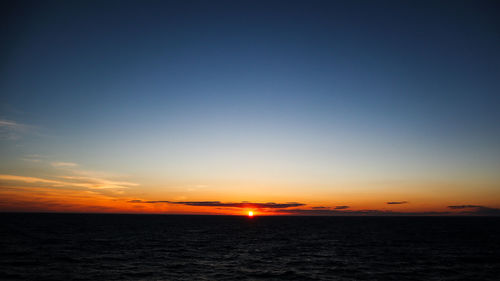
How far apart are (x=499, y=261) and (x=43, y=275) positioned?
176 ft

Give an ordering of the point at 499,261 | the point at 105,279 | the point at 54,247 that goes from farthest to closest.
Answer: the point at 54,247 < the point at 499,261 < the point at 105,279

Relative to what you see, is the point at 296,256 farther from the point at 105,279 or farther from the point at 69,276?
the point at 69,276

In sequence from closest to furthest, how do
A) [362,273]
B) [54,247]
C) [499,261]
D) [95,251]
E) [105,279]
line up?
[105,279] → [362,273] → [499,261] → [95,251] → [54,247]

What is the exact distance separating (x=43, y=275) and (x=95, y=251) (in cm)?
1457

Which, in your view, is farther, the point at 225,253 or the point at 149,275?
the point at 225,253

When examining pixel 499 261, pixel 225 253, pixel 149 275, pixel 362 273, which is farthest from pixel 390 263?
pixel 149 275

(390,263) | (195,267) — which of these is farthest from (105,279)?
(390,263)

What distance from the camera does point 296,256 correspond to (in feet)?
134

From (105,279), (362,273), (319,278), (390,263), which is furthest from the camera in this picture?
(390,263)

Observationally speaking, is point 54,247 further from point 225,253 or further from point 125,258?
point 225,253

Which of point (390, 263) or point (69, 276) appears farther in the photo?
point (390, 263)

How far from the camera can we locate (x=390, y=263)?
36.2 metres

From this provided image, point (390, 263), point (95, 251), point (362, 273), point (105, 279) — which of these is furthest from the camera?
point (95, 251)

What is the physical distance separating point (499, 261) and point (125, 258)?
48530 mm
